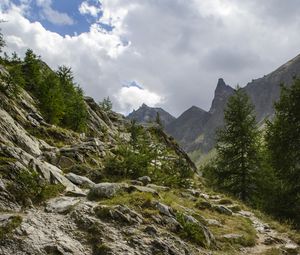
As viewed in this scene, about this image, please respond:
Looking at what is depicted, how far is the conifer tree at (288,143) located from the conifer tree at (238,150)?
18.7 ft

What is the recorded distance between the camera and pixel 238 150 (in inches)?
1324

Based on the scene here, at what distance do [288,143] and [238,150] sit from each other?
8662 mm

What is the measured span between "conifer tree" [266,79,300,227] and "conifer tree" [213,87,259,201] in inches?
225

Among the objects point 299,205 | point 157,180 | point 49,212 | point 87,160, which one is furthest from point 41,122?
point 299,205

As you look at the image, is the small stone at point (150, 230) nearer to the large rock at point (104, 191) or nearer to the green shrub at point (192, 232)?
the green shrub at point (192, 232)

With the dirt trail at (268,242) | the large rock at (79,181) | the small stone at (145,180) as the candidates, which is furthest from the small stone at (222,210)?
the large rock at (79,181)

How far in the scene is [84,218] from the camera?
11812mm

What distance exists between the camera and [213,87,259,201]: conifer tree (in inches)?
1296

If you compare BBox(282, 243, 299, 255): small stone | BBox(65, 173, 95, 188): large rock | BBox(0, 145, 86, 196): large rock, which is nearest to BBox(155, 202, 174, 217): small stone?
BBox(0, 145, 86, 196): large rock

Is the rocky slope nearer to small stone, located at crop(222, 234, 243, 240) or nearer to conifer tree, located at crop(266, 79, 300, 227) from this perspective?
small stone, located at crop(222, 234, 243, 240)

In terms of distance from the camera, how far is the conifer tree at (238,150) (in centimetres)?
3291

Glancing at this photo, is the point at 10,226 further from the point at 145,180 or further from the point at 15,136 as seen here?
the point at 15,136

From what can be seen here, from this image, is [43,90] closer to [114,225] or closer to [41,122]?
[41,122]

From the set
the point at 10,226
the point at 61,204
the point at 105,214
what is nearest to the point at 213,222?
the point at 105,214
